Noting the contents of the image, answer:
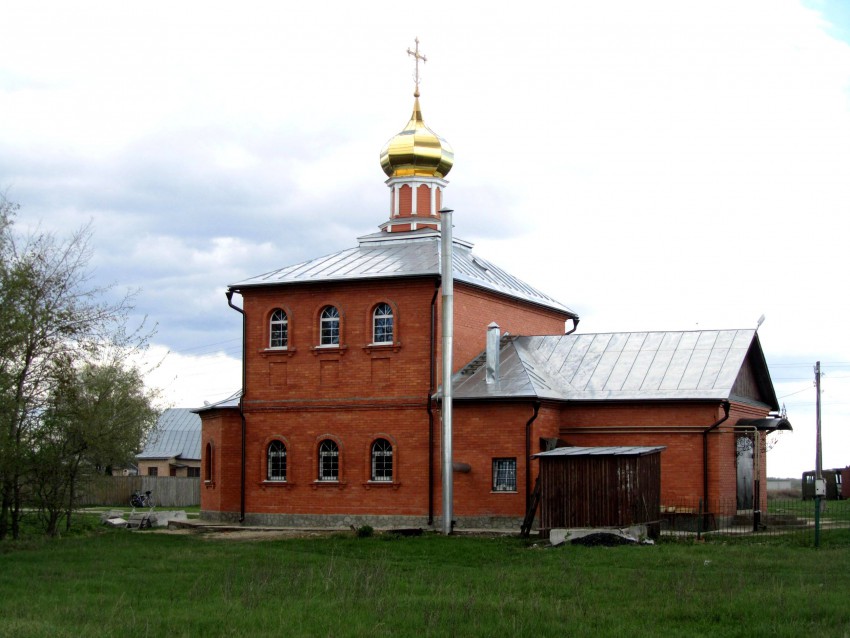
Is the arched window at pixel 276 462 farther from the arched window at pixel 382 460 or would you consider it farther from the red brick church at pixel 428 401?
the arched window at pixel 382 460

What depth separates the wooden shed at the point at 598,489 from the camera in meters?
20.2

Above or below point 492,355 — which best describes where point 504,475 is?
below

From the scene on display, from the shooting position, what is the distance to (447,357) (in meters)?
23.7

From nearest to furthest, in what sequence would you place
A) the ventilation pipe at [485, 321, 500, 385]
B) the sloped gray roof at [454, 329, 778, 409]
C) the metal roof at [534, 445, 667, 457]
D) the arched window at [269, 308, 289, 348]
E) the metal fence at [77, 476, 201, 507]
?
1. the metal roof at [534, 445, 667, 457]
2. the sloped gray roof at [454, 329, 778, 409]
3. the ventilation pipe at [485, 321, 500, 385]
4. the arched window at [269, 308, 289, 348]
5. the metal fence at [77, 476, 201, 507]

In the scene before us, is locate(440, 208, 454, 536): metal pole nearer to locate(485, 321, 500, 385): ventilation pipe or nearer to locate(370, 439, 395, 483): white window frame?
locate(485, 321, 500, 385): ventilation pipe

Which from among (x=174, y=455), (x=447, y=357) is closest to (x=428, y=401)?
(x=447, y=357)

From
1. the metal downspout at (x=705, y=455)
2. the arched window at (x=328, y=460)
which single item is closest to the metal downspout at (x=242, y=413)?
the arched window at (x=328, y=460)

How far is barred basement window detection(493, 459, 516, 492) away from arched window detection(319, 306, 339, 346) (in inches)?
185

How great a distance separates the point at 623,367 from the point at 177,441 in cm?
3017

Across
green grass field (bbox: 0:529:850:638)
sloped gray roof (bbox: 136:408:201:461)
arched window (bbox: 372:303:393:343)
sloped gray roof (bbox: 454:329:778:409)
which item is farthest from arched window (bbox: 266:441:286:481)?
sloped gray roof (bbox: 136:408:201:461)

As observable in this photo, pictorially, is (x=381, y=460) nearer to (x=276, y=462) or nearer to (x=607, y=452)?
(x=276, y=462)

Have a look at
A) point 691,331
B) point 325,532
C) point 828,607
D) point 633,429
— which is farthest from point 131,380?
point 828,607

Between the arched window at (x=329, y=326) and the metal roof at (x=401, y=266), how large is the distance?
0.78 m

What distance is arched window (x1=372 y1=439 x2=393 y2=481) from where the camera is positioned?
81.9 ft
